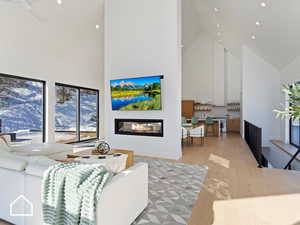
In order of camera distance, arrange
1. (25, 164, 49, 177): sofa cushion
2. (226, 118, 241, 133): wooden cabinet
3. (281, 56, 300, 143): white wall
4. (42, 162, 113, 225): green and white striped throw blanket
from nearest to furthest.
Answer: (42, 162, 113, 225): green and white striped throw blanket → (25, 164, 49, 177): sofa cushion → (281, 56, 300, 143): white wall → (226, 118, 241, 133): wooden cabinet

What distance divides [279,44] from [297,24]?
1401 millimetres

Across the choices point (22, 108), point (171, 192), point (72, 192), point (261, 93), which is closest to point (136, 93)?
point (171, 192)

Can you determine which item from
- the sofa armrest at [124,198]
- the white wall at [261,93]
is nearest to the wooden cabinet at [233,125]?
the white wall at [261,93]

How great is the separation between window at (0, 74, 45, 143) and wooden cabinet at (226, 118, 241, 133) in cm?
945

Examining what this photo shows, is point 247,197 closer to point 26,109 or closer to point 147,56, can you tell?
point 147,56

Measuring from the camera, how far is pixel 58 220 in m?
1.52

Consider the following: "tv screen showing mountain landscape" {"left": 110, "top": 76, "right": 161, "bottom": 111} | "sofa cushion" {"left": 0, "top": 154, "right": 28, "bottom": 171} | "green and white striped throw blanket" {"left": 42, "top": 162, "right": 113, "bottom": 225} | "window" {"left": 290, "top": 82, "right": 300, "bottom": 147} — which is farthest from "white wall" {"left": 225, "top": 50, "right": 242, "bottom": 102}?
"sofa cushion" {"left": 0, "top": 154, "right": 28, "bottom": 171}

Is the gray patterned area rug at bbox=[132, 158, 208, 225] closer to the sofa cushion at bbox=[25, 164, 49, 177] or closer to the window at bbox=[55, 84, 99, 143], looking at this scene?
the sofa cushion at bbox=[25, 164, 49, 177]

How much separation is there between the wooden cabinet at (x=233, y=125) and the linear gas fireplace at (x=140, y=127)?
714 centimetres

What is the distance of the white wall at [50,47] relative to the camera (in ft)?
16.0

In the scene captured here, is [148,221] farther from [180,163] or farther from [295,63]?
[295,63]

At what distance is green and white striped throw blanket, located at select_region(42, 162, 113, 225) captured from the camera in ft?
4.57

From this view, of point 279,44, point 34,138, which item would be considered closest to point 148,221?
point 34,138

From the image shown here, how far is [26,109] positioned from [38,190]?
15.8 ft
